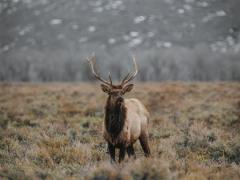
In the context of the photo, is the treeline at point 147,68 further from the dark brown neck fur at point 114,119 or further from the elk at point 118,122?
the dark brown neck fur at point 114,119

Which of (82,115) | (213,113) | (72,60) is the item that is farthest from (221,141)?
(72,60)

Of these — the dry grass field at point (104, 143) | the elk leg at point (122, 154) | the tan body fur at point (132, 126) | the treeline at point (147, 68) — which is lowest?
the treeline at point (147, 68)

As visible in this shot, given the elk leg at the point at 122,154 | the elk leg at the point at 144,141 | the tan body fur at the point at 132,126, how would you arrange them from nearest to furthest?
the elk leg at the point at 122,154 < the tan body fur at the point at 132,126 < the elk leg at the point at 144,141

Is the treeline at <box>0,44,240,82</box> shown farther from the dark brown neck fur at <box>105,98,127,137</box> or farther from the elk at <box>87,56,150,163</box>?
the dark brown neck fur at <box>105,98,127,137</box>

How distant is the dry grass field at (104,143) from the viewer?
694 cm

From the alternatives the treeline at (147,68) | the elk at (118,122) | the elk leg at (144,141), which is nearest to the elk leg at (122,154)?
the elk at (118,122)

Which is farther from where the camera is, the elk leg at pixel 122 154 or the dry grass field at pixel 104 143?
the elk leg at pixel 122 154

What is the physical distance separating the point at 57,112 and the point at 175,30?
586 ft

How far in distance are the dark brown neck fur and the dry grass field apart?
57 centimetres

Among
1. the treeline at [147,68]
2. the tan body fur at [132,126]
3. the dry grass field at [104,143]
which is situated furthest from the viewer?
the treeline at [147,68]

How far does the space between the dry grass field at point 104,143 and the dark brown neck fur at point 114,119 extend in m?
0.57

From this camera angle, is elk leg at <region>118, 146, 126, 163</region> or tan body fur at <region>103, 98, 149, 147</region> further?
tan body fur at <region>103, 98, 149, 147</region>

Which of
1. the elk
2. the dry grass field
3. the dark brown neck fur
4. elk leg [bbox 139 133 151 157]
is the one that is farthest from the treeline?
the dark brown neck fur

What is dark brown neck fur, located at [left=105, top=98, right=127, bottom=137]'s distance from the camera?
26.3 feet
